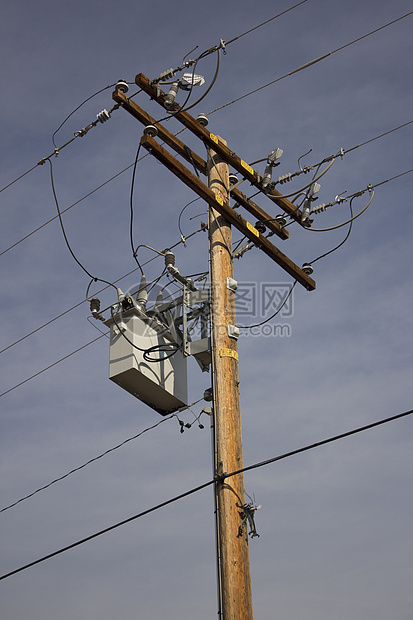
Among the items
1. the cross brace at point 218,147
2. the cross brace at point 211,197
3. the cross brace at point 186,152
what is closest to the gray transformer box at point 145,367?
the cross brace at point 211,197

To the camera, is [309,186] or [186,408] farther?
[309,186]

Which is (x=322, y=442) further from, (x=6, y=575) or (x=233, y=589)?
(x=6, y=575)

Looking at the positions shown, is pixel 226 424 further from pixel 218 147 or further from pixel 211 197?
pixel 218 147

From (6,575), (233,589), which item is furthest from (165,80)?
(6,575)

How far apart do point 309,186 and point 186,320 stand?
103 inches

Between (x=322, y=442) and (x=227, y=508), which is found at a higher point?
(x=322, y=442)

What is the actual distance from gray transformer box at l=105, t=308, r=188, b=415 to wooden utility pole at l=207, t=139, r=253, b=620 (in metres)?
1.12

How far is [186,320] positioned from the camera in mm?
8664

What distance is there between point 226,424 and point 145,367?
1.70 meters

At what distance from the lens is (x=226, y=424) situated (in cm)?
733

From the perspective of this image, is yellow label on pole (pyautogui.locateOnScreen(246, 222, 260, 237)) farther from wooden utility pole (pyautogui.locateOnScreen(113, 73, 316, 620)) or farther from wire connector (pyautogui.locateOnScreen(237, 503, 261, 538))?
wire connector (pyautogui.locateOnScreen(237, 503, 261, 538))

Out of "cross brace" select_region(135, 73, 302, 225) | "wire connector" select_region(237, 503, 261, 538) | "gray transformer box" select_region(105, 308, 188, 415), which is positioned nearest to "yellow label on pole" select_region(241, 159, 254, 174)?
"cross brace" select_region(135, 73, 302, 225)

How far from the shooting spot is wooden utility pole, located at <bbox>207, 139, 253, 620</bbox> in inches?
256

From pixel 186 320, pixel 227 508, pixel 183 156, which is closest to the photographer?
pixel 227 508
